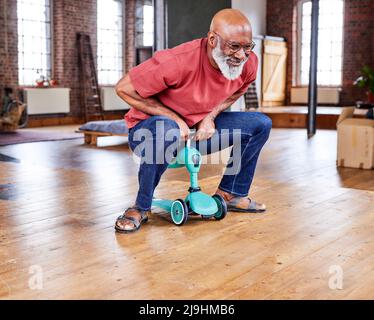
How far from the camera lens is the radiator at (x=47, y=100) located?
10.1 meters

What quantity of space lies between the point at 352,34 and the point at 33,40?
6218mm

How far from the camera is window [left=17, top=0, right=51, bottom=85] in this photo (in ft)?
33.5

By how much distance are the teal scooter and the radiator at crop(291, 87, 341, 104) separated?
939 cm

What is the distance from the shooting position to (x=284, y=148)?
6.47 meters

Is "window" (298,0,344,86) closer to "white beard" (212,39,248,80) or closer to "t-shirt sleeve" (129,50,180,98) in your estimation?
"white beard" (212,39,248,80)

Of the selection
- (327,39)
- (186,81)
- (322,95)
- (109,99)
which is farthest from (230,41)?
(327,39)

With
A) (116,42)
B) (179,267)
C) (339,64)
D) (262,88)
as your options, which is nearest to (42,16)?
(116,42)

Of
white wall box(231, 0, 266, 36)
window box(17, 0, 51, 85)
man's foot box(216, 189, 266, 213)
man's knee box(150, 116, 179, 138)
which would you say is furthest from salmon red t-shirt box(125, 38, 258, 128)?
white wall box(231, 0, 266, 36)

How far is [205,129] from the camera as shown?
2.87 metres

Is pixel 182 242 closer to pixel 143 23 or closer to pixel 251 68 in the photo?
pixel 251 68

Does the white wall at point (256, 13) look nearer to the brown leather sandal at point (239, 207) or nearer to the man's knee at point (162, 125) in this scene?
the brown leather sandal at point (239, 207)

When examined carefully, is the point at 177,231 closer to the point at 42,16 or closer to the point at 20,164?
the point at 20,164

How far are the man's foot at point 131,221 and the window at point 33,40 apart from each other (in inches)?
318

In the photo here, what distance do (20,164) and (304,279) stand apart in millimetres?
3639
